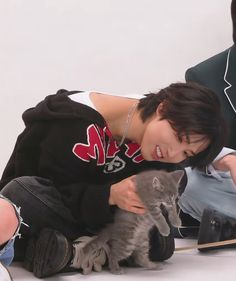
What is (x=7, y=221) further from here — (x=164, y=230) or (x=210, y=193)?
(x=210, y=193)

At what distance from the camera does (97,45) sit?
2.03m

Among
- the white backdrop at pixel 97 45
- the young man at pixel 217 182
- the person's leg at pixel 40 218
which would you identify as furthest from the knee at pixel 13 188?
the white backdrop at pixel 97 45

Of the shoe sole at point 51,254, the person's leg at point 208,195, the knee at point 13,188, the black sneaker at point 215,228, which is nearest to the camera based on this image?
the shoe sole at point 51,254

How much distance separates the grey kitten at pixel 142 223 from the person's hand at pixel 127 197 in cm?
1

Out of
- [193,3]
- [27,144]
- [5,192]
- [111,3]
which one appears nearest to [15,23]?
[111,3]

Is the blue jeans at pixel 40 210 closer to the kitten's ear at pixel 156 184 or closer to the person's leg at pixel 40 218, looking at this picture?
the person's leg at pixel 40 218

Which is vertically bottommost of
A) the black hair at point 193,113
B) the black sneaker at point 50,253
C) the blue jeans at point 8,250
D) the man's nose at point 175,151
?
the black sneaker at point 50,253

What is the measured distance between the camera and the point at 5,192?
1.14 m

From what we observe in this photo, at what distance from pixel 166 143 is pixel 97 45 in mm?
1031

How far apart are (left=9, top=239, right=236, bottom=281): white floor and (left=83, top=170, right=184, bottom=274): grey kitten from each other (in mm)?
34

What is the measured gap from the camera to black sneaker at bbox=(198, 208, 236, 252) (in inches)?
53.6

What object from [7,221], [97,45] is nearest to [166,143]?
[7,221]

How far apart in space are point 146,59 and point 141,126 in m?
0.95

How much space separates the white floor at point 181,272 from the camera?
3.52 ft
